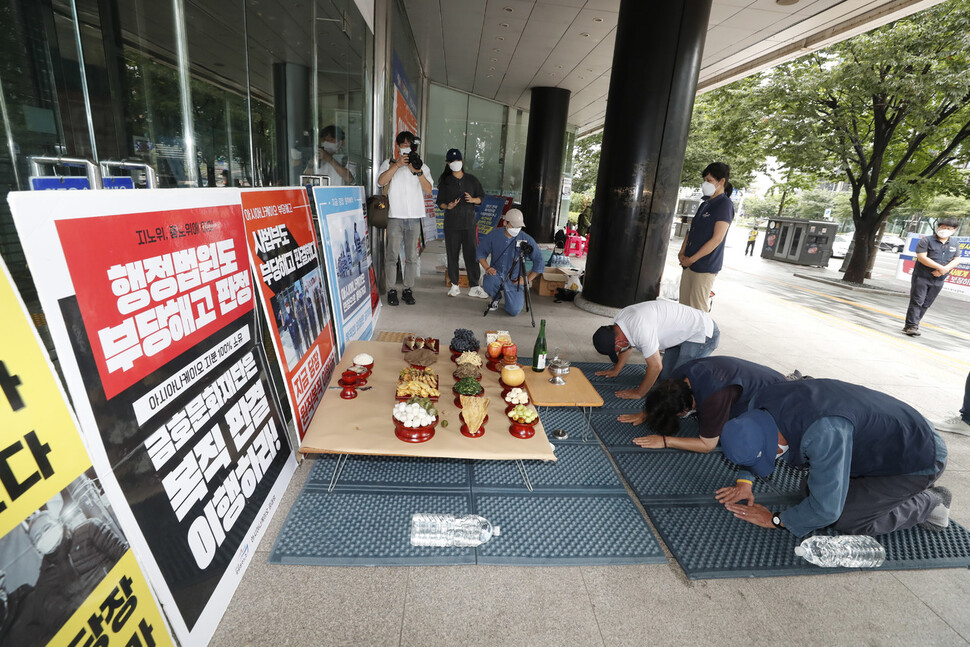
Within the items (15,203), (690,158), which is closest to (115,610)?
(15,203)

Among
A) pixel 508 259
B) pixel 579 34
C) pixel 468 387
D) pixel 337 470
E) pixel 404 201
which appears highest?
pixel 579 34

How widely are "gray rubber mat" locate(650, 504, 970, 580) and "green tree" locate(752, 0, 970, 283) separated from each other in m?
10.1

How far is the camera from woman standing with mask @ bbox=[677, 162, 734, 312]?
14.4 feet

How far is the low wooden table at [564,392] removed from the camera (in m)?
2.74

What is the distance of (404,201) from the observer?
5.23 m

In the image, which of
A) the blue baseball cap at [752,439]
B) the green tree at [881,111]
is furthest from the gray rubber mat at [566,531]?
the green tree at [881,111]

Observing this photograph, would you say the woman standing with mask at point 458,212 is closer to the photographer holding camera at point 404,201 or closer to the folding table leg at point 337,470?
the photographer holding camera at point 404,201

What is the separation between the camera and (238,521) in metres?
1.75

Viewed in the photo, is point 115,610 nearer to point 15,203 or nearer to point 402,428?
point 15,203

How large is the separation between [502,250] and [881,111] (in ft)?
34.5

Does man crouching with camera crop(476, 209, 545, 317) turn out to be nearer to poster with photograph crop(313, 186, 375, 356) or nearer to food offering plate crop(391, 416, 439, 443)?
poster with photograph crop(313, 186, 375, 356)

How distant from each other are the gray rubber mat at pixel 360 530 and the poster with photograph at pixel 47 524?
2.59 feet

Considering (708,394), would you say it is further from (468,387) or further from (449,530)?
(449,530)

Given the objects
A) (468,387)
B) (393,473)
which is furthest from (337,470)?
(468,387)
